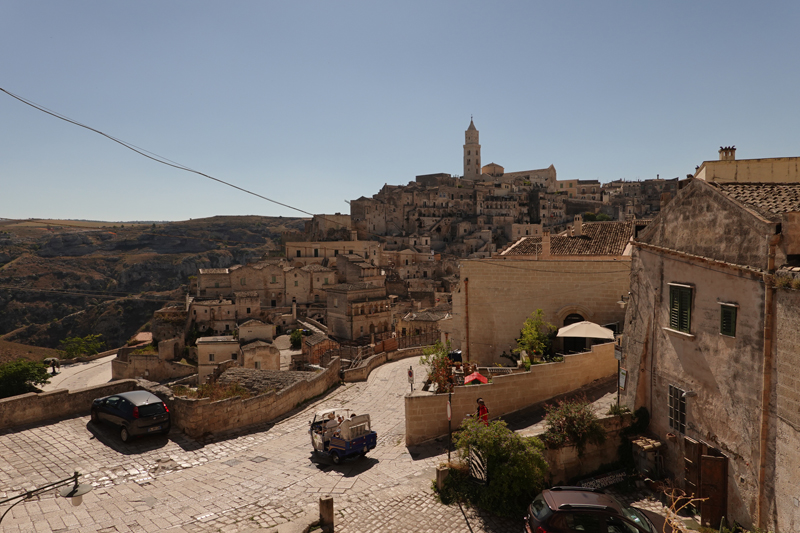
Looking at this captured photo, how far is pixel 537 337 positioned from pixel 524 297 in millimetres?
2254

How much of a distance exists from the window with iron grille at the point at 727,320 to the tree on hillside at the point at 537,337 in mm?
6442

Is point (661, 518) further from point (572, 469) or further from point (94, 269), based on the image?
point (94, 269)

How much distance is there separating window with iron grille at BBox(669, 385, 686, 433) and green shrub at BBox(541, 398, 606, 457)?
4.45 ft

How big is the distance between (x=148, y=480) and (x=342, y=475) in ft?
12.3

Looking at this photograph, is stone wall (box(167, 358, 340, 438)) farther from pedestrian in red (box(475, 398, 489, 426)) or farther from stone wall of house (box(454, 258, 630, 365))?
stone wall of house (box(454, 258, 630, 365))

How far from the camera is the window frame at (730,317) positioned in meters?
7.68

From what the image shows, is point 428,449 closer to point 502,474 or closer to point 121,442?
point 502,474

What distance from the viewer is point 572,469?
9.52 m

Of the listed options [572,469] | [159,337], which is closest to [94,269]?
[159,337]

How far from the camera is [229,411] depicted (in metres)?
12.1

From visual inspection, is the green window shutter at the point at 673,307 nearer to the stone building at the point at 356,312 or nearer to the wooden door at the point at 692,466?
the wooden door at the point at 692,466

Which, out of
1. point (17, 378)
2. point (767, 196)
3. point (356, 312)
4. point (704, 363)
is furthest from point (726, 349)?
point (356, 312)

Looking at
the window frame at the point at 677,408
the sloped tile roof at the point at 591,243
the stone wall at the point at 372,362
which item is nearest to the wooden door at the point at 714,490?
the window frame at the point at 677,408

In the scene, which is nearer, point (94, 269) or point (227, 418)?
point (227, 418)
